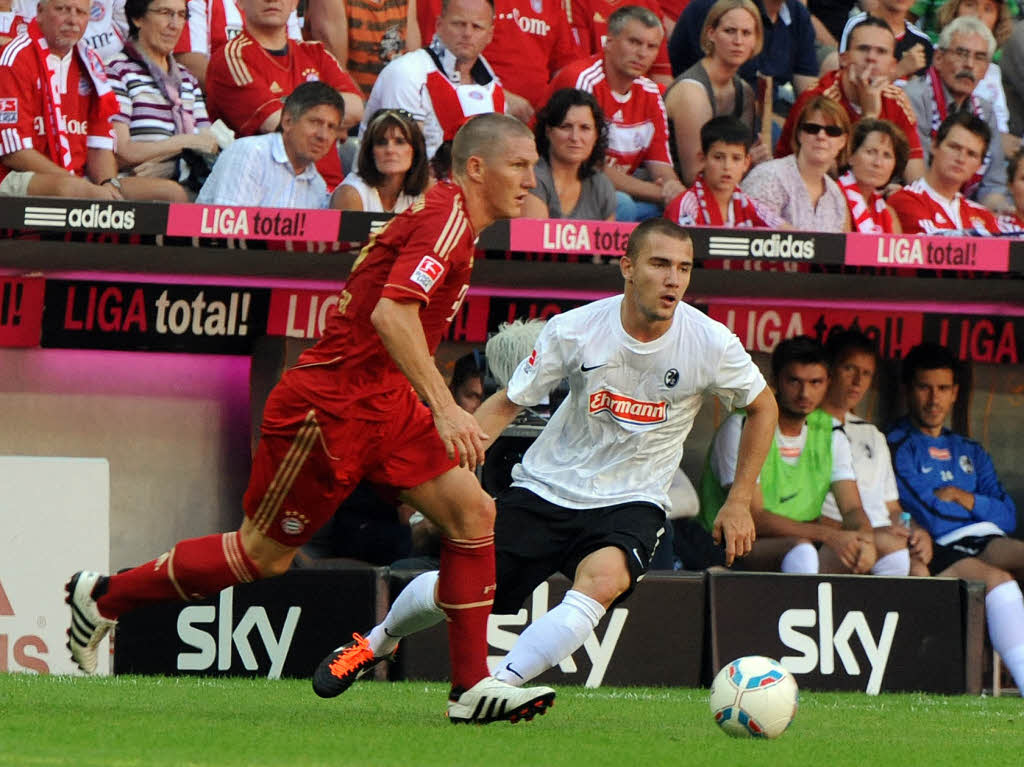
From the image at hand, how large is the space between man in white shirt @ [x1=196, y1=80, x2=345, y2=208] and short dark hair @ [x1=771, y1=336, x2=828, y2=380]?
2.72m

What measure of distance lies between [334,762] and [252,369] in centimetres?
556

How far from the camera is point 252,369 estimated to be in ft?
32.1

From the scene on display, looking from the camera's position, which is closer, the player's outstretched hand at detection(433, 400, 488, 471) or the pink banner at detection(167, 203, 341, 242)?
the player's outstretched hand at detection(433, 400, 488, 471)

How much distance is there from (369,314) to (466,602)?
3.16 ft

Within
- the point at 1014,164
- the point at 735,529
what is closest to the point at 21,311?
the point at 735,529

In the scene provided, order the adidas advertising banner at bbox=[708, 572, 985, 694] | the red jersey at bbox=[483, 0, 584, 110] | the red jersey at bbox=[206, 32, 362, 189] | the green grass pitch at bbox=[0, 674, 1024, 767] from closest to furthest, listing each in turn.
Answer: the green grass pitch at bbox=[0, 674, 1024, 767] < the adidas advertising banner at bbox=[708, 572, 985, 694] < the red jersey at bbox=[206, 32, 362, 189] < the red jersey at bbox=[483, 0, 584, 110]

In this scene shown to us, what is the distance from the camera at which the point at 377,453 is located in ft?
17.7

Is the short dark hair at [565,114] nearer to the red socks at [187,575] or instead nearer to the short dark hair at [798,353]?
the short dark hair at [798,353]

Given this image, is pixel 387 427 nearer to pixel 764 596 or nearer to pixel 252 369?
pixel 764 596

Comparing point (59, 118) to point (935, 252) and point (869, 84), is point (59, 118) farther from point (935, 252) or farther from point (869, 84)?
point (869, 84)

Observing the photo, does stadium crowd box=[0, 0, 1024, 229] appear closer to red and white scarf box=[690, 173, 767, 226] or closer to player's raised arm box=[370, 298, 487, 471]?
red and white scarf box=[690, 173, 767, 226]

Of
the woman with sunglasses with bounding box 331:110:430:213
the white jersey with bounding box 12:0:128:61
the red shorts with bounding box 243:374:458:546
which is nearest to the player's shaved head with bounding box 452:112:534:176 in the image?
the red shorts with bounding box 243:374:458:546

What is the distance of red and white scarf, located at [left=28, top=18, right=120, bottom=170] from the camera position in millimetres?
8539

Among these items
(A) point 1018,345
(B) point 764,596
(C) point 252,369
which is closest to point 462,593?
(B) point 764,596
